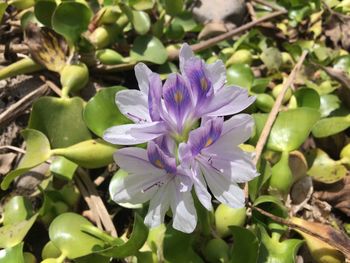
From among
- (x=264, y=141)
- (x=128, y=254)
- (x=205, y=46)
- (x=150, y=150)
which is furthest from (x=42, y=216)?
(x=205, y=46)

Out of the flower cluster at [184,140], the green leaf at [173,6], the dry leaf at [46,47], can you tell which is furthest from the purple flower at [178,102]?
the green leaf at [173,6]

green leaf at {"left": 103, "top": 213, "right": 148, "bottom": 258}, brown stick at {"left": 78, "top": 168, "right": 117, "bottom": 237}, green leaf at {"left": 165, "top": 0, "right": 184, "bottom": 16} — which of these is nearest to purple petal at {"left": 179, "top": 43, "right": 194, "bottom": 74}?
green leaf at {"left": 103, "top": 213, "right": 148, "bottom": 258}

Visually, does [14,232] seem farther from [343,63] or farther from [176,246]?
[343,63]

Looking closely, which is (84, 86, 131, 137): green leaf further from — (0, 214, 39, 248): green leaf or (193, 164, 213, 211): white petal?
(193, 164, 213, 211): white petal

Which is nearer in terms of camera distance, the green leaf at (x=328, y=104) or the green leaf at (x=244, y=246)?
the green leaf at (x=244, y=246)

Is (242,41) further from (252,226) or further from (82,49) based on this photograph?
(252,226)

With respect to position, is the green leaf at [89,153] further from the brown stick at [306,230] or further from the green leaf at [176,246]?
the brown stick at [306,230]

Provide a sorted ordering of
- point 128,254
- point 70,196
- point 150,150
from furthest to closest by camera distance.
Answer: point 70,196, point 128,254, point 150,150

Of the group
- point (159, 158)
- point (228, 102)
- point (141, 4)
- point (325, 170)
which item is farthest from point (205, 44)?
point (159, 158)
